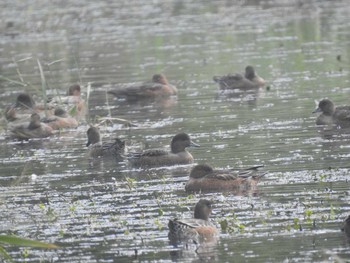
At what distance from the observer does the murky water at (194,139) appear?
46.1 ft

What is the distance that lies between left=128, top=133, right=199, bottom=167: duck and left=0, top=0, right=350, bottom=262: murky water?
274 mm

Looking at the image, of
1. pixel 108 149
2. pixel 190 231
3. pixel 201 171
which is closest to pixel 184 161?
pixel 108 149

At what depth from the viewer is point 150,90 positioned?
29297 mm

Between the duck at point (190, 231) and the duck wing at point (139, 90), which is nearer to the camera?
the duck at point (190, 231)

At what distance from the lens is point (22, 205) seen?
16531mm

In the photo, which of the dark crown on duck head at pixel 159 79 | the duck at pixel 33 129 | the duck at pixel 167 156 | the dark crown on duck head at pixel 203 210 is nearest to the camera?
the dark crown on duck head at pixel 203 210

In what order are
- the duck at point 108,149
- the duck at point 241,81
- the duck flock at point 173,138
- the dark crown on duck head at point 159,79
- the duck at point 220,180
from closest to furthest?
the duck flock at point 173,138, the duck at point 220,180, the duck at point 108,149, the dark crown on duck head at point 159,79, the duck at point 241,81

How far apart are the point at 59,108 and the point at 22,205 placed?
9457 mm

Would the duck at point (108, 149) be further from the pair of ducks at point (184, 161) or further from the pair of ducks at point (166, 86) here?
the pair of ducks at point (166, 86)

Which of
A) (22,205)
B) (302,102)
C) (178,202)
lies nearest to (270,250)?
(178,202)

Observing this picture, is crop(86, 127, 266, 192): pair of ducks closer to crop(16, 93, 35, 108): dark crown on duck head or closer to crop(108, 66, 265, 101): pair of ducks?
crop(16, 93, 35, 108): dark crown on duck head

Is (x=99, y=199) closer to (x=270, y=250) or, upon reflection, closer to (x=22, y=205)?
(x=22, y=205)

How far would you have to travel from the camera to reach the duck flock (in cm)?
1451

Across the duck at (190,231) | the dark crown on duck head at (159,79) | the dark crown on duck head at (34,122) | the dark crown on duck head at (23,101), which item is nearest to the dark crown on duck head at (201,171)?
the duck at (190,231)
